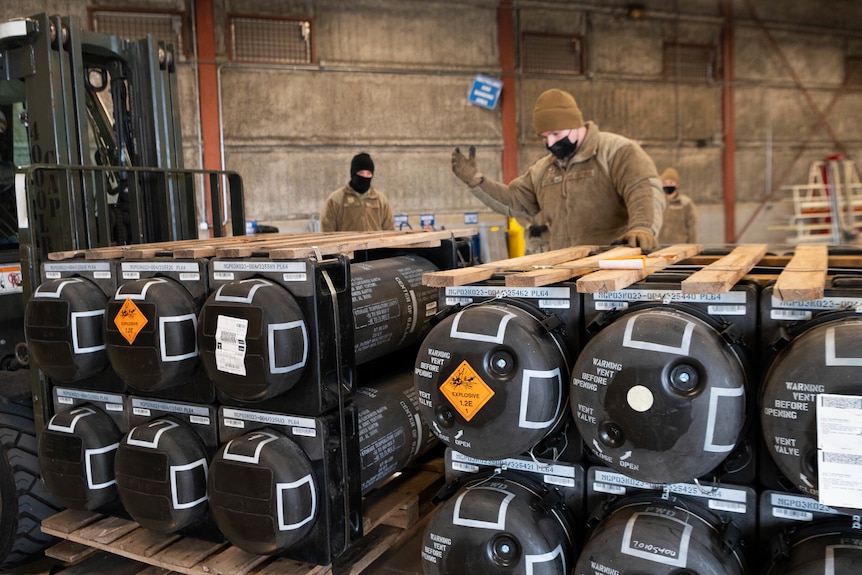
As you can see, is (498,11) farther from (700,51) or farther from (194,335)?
(194,335)

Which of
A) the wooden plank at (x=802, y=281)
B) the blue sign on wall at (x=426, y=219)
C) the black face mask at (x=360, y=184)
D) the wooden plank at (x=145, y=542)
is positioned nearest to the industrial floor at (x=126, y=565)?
the wooden plank at (x=145, y=542)

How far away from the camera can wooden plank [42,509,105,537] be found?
9.41 feet

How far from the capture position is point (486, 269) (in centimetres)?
246

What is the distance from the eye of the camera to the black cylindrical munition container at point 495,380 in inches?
79.1

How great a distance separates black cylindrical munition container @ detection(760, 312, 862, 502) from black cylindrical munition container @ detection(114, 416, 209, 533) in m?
1.99

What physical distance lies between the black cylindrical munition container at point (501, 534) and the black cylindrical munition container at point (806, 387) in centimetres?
71

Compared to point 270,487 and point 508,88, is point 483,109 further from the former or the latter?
point 270,487

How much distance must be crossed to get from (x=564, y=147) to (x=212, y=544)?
3293 millimetres

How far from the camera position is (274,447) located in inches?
94.3

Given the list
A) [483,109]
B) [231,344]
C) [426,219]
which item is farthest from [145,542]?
[483,109]

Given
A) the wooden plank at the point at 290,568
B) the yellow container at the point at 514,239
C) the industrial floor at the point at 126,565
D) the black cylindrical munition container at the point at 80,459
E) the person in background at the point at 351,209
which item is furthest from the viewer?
the yellow container at the point at 514,239

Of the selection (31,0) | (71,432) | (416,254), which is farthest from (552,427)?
(31,0)

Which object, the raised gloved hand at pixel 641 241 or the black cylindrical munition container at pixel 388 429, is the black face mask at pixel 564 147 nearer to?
the raised gloved hand at pixel 641 241

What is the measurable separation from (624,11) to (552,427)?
1187 cm
